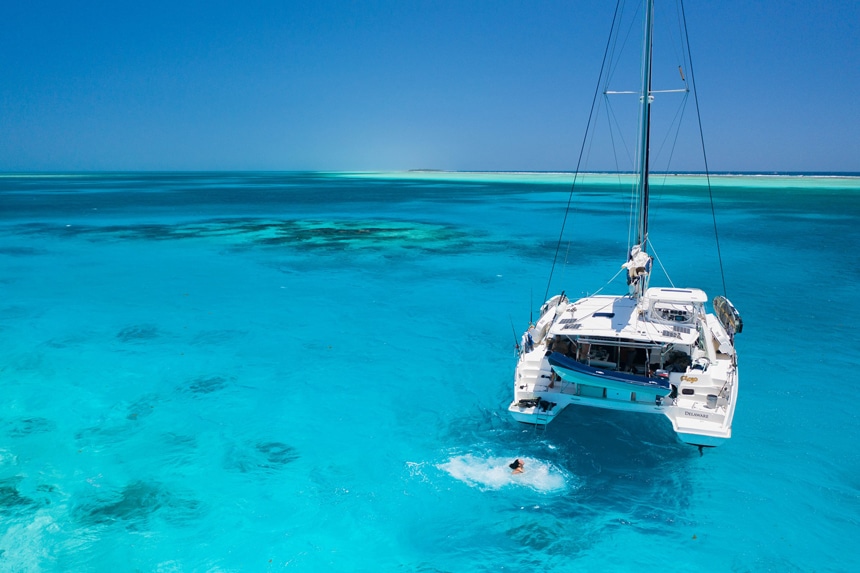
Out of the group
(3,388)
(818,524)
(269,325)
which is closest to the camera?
(818,524)

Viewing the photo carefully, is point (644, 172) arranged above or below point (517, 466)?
above

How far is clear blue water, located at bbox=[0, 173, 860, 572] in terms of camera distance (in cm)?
924

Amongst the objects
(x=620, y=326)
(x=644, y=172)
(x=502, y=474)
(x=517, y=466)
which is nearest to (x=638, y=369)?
(x=620, y=326)

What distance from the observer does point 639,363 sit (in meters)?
12.2

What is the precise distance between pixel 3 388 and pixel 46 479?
5.81 metres

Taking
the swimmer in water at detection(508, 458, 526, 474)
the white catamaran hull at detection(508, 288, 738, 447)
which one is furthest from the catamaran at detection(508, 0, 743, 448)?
the swimmer in water at detection(508, 458, 526, 474)

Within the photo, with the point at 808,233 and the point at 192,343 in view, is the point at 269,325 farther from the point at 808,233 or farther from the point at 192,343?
A: the point at 808,233

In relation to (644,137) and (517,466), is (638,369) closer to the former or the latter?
(517,466)

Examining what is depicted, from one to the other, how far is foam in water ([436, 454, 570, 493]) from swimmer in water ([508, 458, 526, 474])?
7cm

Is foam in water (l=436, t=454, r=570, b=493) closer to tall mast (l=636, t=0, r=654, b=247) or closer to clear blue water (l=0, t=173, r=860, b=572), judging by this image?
clear blue water (l=0, t=173, r=860, b=572)

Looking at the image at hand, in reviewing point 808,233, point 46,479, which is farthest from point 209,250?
point 808,233

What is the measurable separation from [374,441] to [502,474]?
3.27 metres

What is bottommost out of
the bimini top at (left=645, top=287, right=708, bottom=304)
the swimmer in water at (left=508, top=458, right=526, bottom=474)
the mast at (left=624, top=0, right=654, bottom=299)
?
the swimmer in water at (left=508, top=458, right=526, bottom=474)

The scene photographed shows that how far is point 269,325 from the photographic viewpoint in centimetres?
2072
